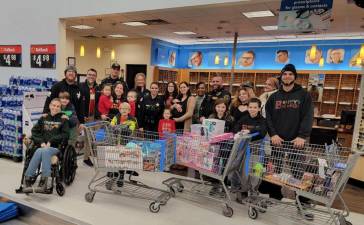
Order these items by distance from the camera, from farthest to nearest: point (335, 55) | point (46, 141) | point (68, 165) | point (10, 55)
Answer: point (335, 55), point (10, 55), point (68, 165), point (46, 141)

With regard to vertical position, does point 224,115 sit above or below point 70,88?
below

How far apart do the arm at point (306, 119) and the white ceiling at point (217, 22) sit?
1775 millimetres

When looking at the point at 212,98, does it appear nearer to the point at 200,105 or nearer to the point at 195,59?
the point at 200,105

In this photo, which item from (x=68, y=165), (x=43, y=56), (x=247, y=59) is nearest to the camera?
(x=68, y=165)

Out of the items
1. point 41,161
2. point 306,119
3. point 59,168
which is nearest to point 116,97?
point 59,168

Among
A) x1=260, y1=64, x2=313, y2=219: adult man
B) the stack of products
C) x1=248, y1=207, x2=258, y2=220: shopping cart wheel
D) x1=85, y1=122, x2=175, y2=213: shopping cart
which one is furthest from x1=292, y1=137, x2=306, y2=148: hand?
the stack of products

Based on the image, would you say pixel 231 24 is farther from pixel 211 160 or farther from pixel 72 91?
pixel 211 160

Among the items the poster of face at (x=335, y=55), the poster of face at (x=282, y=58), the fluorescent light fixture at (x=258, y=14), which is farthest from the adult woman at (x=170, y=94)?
the poster of face at (x=335, y=55)

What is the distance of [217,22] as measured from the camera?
299 inches

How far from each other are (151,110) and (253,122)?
1.63m

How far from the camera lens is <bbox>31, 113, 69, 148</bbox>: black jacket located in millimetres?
3543

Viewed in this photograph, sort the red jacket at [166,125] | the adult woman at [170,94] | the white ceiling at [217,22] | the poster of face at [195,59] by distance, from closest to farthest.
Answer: the red jacket at [166,125] < the adult woman at [170,94] < the white ceiling at [217,22] < the poster of face at [195,59]

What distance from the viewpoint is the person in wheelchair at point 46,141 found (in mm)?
3277

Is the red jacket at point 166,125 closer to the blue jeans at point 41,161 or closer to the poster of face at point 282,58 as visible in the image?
the blue jeans at point 41,161
